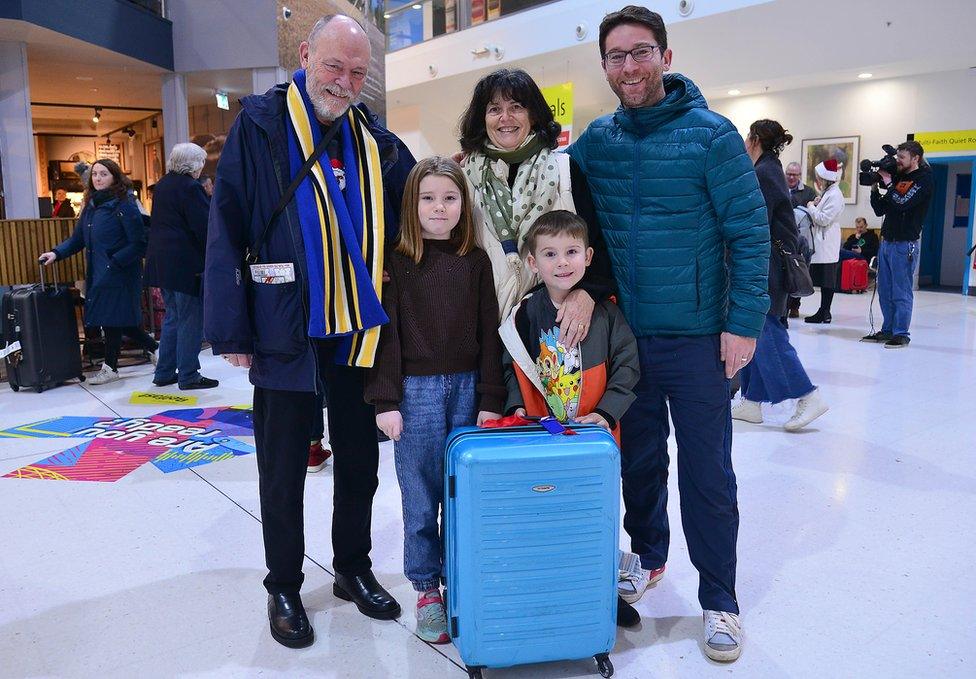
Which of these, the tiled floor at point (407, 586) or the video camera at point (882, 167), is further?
the video camera at point (882, 167)

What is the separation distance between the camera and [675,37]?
11312 mm

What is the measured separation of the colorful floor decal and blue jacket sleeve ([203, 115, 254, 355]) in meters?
2.05

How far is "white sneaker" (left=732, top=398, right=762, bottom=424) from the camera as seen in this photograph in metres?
4.66

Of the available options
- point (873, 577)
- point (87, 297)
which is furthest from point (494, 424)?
point (87, 297)

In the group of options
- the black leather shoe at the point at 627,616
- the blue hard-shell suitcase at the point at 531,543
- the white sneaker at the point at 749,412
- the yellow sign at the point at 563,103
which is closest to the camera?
the blue hard-shell suitcase at the point at 531,543

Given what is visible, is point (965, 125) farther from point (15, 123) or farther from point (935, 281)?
point (15, 123)

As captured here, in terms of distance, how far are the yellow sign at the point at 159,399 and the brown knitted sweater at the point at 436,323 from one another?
3.60 metres

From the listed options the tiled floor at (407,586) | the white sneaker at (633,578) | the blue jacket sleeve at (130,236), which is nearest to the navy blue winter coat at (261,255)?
the tiled floor at (407,586)

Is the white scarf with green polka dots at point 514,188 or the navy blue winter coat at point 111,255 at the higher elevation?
the white scarf with green polka dots at point 514,188

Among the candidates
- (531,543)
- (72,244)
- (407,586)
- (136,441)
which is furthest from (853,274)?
(531,543)

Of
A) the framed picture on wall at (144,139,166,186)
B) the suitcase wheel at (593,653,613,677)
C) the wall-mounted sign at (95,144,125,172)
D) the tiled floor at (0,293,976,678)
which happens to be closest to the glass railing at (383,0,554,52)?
the framed picture on wall at (144,139,166,186)

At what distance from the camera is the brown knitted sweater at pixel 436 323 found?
214cm

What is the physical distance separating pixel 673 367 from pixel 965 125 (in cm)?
1232

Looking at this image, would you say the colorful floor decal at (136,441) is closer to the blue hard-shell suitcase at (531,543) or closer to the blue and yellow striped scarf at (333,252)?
the blue and yellow striped scarf at (333,252)
